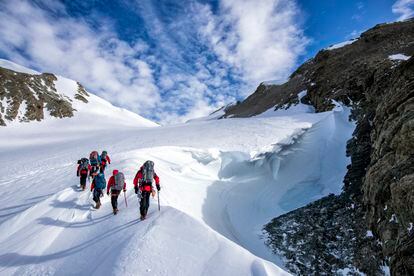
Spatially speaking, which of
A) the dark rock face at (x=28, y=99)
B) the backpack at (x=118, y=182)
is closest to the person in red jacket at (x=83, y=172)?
the backpack at (x=118, y=182)

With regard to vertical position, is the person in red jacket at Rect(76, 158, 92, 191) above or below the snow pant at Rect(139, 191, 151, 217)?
above

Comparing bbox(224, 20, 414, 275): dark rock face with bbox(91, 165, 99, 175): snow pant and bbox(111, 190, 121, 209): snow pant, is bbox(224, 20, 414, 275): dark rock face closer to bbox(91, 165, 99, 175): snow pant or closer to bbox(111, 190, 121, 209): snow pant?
bbox(111, 190, 121, 209): snow pant

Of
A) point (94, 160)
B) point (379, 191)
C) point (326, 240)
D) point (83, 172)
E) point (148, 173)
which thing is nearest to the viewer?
point (148, 173)

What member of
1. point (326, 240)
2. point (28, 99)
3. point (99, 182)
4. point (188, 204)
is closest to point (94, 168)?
point (99, 182)

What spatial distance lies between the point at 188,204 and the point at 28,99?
66.3 m

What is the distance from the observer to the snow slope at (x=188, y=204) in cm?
708

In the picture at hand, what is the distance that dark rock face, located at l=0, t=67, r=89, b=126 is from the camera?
60.0 m

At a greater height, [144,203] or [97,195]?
[97,195]

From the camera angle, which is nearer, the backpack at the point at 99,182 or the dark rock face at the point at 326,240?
the dark rock face at the point at 326,240

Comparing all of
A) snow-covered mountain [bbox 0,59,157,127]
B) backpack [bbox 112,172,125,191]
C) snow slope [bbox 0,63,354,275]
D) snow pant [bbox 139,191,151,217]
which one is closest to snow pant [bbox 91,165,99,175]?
snow slope [bbox 0,63,354,275]

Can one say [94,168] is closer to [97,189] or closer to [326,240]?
[97,189]

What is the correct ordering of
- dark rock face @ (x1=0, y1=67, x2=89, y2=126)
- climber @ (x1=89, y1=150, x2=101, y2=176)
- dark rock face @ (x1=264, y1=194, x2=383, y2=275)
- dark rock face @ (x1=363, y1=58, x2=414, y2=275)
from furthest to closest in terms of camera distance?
1. dark rock face @ (x1=0, y1=67, x2=89, y2=126)
2. climber @ (x1=89, y1=150, x2=101, y2=176)
3. dark rock face @ (x1=264, y1=194, x2=383, y2=275)
4. dark rock face @ (x1=363, y1=58, x2=414, y2=275)

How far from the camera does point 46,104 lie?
67938 millimetres

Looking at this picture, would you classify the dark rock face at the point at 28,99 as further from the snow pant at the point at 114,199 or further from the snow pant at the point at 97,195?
the snow pant at the point at 114,199
